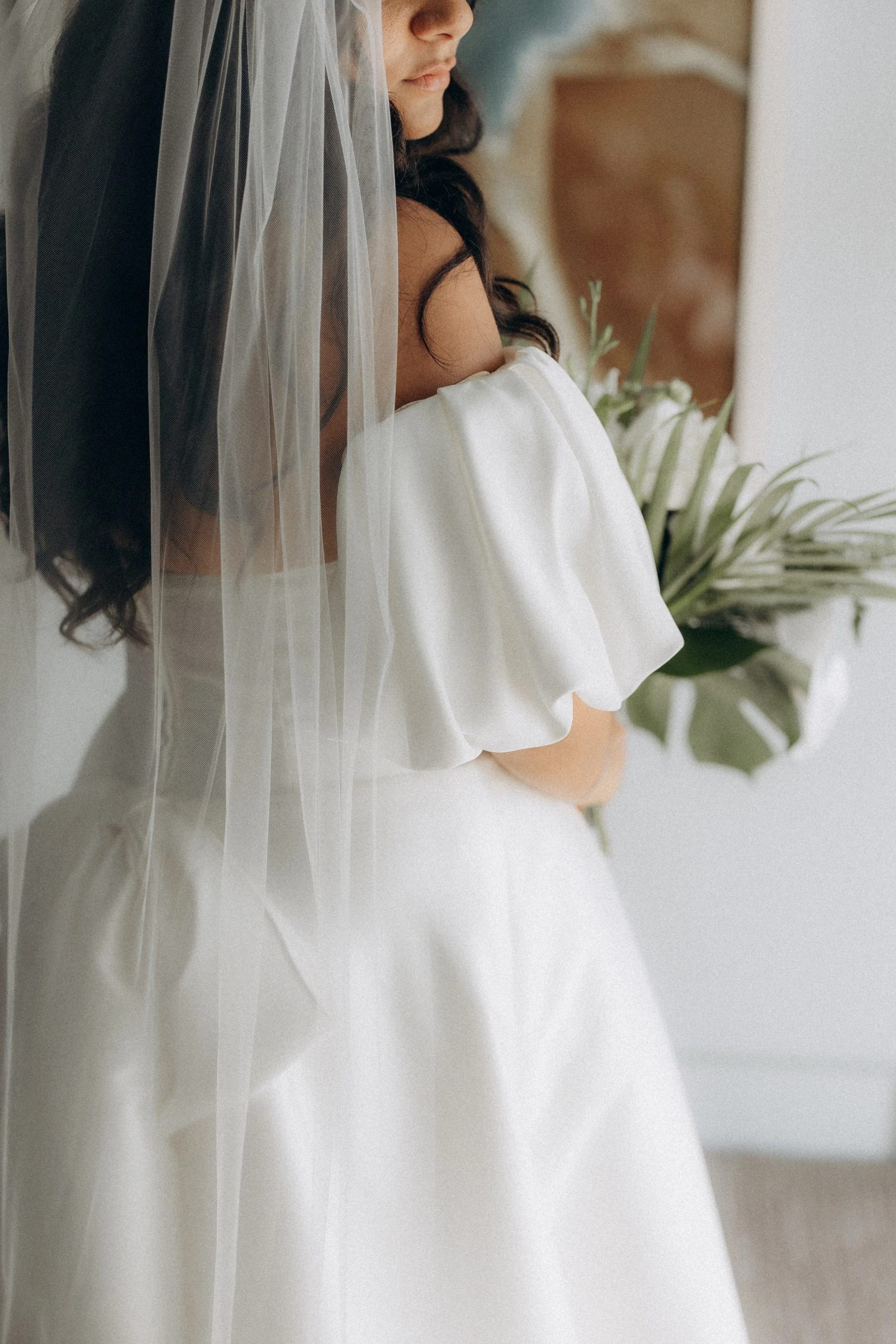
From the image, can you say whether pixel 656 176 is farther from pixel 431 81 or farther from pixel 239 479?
pixel 239 479

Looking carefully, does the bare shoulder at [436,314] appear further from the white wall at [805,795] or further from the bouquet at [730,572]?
the white wall at [805,795]

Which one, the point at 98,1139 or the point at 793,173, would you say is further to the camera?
the point at 793,173

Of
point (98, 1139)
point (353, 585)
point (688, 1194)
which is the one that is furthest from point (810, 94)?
point (98, 1139)

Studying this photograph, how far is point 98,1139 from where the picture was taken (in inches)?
24.0

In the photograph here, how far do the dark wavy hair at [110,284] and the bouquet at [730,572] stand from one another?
468 millimetres

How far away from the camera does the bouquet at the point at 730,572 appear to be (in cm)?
97

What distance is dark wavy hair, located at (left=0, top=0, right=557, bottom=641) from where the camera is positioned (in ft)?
1.89

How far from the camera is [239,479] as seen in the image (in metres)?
0.58

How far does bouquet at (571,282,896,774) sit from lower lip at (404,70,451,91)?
0.31 meters

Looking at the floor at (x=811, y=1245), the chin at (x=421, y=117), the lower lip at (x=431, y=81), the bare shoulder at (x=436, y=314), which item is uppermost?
the lower lip at (x=431, y=81)

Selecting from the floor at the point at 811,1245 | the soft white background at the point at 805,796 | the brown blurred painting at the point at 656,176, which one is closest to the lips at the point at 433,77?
the brown blurred painting at the point at 656,176

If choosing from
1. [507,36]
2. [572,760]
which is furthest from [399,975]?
[507,36]

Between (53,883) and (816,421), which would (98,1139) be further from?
(816,421)

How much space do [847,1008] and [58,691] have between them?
1.39 meters
